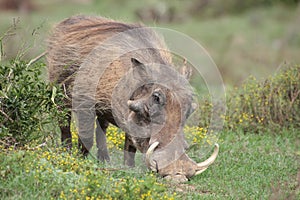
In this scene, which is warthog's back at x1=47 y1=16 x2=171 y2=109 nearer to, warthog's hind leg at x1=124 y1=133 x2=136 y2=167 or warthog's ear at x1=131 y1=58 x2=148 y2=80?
warthog's ear at x1=131 y1=58 x2=148 y2=80

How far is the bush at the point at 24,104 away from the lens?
17.3 feet

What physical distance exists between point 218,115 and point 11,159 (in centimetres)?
381

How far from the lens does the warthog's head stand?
5.21 metres

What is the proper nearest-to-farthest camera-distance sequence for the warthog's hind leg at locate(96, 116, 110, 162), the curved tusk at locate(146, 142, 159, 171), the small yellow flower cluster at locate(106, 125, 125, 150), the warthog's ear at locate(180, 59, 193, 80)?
the curved tusk at locate(146, 142, 159, 171)
the warthog's ear at locate(180, 59, 193, 80)
the warthog's hind leg at locate(96, 116, 110, 162)
the small yellow flower cluster at locate(106, 125, 125, 150)

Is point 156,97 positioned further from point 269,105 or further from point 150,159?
point 269,105

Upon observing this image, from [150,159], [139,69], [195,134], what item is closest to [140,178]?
[150,159]

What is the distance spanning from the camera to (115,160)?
6.34 m

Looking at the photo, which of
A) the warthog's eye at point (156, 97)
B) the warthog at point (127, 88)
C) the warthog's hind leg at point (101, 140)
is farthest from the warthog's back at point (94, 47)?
the warthog's hind leg at point (101, 140)

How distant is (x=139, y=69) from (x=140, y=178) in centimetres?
94

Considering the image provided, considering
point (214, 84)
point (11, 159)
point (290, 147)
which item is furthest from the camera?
point (214, 84)

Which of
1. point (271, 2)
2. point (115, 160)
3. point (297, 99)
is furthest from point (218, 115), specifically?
point (271, 2)

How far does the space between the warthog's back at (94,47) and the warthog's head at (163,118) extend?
234mm

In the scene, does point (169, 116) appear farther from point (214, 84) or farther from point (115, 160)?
point (214, 84)

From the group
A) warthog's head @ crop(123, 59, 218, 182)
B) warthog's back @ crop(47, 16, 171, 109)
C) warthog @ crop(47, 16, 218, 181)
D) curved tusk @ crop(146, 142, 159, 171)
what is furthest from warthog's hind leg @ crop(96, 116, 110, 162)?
curved tusk @ crop(146, 142, 159, 171)
